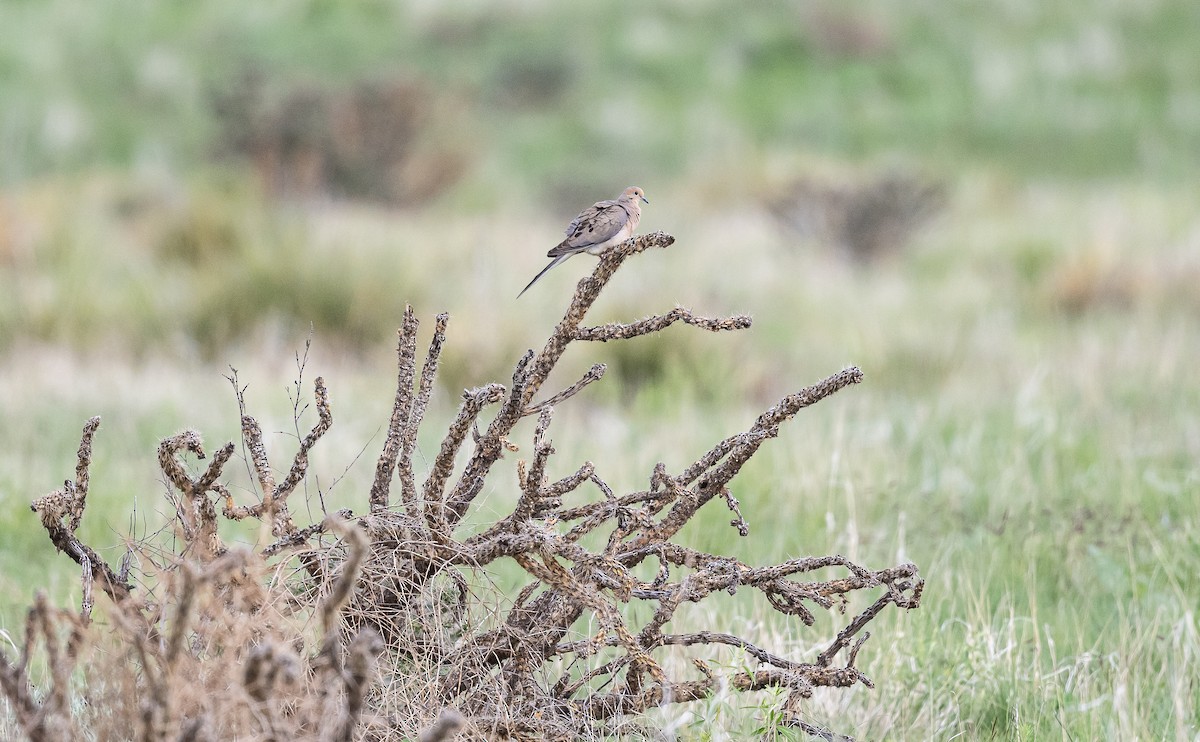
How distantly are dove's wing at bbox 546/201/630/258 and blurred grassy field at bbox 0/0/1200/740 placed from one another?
56 cm

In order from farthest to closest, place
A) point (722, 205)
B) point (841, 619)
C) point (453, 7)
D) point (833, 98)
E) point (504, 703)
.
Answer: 1. point (453, 7)
2. point (833, 98)
3. point (722, 205)
4. point (841, 619)
5. point (504, 703)

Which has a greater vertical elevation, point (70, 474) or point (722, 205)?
point (722, 205)

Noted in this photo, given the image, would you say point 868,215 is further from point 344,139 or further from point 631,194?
point 631,194

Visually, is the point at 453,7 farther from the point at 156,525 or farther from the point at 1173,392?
the point at 156,525

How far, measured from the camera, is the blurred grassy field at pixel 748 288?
3361 mm

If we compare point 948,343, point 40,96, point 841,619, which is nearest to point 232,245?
point 948,343

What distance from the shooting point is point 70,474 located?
4.46 m

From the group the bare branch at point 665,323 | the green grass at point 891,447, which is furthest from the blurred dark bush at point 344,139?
the bare branch at point 665,323

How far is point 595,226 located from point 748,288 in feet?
23.3

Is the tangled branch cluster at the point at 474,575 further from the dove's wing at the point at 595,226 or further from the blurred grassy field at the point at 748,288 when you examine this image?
the dove's wing at the point at 595,226

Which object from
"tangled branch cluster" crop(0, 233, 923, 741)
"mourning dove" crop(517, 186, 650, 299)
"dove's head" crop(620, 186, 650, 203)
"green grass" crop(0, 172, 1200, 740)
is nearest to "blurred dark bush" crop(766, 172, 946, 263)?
"green grass" crop(0, 172, 1200, 740)

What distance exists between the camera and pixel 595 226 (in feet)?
8.51

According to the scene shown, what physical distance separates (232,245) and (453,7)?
1384cm

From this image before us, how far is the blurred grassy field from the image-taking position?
132 inches
